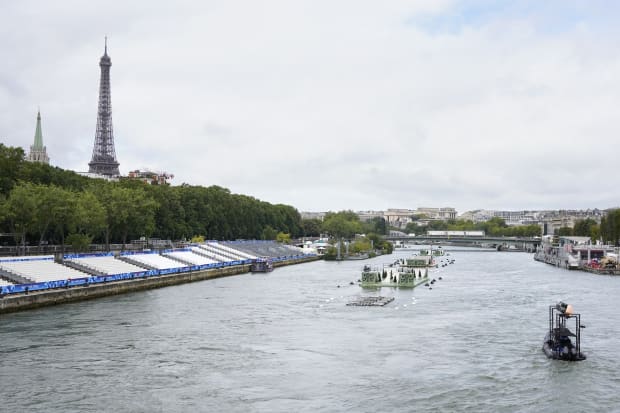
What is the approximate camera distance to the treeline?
54.6 metres

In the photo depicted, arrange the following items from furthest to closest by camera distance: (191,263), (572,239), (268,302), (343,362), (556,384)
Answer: (572,239), (191,263), (268,302), (343,362), (556,384)

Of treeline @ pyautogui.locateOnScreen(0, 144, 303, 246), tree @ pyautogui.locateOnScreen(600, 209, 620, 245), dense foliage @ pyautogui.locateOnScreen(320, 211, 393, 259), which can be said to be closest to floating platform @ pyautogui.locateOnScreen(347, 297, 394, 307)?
treeline @ pyautogui.locateOnScreen(0, 144, 303, 246)

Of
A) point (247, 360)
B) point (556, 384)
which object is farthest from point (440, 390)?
point (247, 360)

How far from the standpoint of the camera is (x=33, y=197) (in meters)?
52.8

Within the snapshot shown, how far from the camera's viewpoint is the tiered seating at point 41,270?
46.2 m

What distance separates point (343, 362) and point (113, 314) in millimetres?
17466

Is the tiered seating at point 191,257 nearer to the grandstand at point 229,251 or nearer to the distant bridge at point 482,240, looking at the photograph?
the grandstand at point 229,251

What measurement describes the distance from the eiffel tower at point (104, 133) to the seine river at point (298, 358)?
92859 millimetres

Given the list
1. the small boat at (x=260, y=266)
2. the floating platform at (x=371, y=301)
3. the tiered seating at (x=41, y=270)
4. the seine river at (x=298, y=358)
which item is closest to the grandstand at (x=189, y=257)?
the small boat at (x=260, y=266)

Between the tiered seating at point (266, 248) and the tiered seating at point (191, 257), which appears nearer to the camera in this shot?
the tiered seating at point (191, 257)

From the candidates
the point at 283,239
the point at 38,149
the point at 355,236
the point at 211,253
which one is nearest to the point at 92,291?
the point at 211,253

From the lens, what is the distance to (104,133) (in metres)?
141

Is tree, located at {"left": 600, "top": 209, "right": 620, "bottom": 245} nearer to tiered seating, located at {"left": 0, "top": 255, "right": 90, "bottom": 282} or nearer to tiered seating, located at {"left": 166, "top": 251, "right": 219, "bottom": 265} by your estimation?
tiered seating, located at {"left": 166, "top": 251, "right": 219, "bottom": 265}

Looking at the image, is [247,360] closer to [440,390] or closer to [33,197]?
[440,390]
